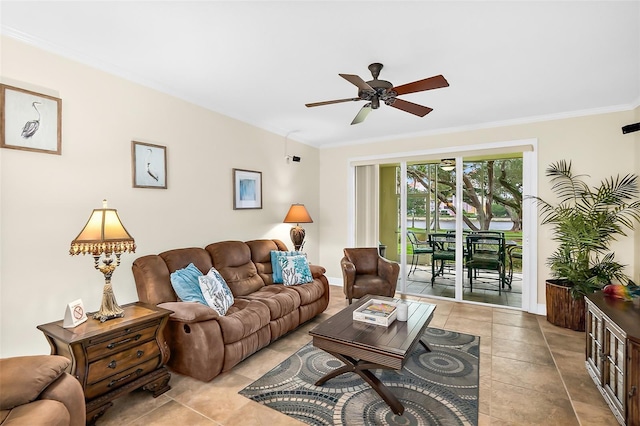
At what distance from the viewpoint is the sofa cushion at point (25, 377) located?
137cm

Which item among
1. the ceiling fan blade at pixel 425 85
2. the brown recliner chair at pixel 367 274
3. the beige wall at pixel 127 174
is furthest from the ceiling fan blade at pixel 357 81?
the brown recliner chair at pixel 367 274

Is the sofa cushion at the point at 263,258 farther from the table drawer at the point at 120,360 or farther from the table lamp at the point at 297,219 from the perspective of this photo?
the table drawer at the point at 120,360

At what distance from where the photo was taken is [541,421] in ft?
→ 6.59

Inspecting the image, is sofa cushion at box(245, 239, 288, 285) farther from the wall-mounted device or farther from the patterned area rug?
the wall-mounted device

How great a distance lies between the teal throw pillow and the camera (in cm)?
274

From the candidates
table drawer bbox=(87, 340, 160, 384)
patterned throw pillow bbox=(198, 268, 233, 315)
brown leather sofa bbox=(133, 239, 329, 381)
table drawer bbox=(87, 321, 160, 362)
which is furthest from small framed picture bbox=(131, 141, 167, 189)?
table drawer bbox=(87, 340, 160, 384)

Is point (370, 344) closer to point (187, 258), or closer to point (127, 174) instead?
point (187, 258)

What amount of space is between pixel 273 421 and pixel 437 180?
407 cm

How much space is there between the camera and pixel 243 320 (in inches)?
105

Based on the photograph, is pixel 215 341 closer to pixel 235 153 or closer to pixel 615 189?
pixel 235 153

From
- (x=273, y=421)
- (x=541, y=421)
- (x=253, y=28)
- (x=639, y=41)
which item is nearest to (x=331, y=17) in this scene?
(x=253, y=28)

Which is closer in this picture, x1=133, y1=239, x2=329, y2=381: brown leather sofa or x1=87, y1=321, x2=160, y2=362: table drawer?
x1=87, y1=321, x2=160, y2=362: table drawer

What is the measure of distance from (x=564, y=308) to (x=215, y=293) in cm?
386

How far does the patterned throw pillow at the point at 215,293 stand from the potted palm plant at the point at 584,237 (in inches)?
147
